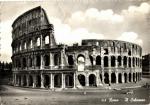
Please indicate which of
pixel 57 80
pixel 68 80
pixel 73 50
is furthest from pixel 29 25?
pixel 68 80

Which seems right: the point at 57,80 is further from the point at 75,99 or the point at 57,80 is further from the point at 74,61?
the point at 75,99

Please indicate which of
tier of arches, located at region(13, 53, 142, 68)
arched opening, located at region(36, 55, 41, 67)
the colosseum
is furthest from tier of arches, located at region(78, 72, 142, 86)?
arched opening, located at region(36, 55, 41, 67)

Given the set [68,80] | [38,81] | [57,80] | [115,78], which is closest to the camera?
[68,80]

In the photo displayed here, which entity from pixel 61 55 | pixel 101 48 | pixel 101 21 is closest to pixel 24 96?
pixel 61 55

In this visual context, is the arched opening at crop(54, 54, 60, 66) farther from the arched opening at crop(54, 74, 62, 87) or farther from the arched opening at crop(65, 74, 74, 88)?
the arched opening at crop(65, 74, 74, 88)

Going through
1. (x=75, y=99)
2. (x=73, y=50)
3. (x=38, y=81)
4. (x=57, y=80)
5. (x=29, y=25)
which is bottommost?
(x=75, y=99)

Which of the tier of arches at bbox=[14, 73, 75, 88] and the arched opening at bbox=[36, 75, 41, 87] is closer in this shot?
the tier of arches at bbox=[14, 73, 75, 88]

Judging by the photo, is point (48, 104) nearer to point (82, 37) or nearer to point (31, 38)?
point (82, 37)

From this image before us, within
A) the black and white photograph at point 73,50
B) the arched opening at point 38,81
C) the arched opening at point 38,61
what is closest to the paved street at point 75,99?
the black and white photograph at point 73,50

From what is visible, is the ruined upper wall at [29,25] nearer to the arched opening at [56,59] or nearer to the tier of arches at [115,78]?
the arched opening at [56,59]
